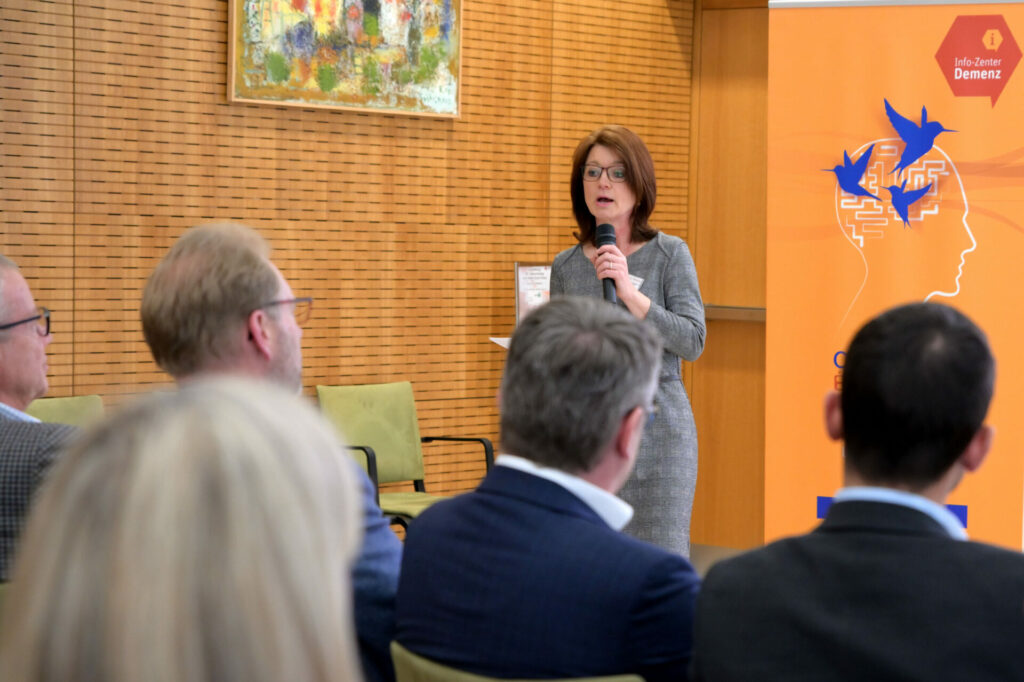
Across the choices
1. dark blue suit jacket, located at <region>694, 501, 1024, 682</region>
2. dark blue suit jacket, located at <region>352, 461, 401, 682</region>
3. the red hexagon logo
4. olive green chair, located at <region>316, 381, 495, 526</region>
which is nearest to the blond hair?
dark blue suit jacket, located at <region>352, 461, 401, 682</region>

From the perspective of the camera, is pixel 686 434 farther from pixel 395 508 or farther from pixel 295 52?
pixel 295 52

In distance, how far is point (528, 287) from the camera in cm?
558

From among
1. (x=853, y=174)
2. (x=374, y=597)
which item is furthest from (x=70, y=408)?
(x=853, y=174)

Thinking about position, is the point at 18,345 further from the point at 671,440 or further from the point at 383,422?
the point at 383,422

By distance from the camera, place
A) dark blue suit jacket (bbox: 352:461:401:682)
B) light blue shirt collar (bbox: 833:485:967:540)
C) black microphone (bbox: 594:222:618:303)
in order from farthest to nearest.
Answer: black microphone (bbox: 594:222:618:303)
dark blue suit jacket (bbox: 352:461:401:682)
light blue shirt collar (bbox: 833:485:967:540)

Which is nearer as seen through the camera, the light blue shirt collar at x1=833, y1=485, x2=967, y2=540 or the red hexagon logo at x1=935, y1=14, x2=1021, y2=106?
the light blue shirt collar at x1=833, y1=485, x2=967, y2=540

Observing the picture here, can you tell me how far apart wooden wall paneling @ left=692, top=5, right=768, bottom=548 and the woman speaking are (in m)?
2.57

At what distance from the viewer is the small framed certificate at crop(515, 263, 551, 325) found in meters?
5.55

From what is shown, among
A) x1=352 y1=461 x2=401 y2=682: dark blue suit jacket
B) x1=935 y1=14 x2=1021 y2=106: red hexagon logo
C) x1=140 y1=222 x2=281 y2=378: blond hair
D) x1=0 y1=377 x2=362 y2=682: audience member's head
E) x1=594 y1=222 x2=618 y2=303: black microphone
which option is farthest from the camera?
x1=935 y1=14 x2=1021 y2=106: red hexagon logo

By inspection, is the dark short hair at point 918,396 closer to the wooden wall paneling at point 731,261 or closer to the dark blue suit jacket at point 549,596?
the dark blue suit jacket at point 549,596

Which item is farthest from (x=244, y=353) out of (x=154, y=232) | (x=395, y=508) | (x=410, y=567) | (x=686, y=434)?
(x=154, y=232)

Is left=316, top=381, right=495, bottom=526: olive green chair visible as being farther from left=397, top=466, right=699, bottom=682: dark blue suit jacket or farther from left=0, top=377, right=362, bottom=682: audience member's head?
left=0, top=377, right=362, bottom=682: audience member's head

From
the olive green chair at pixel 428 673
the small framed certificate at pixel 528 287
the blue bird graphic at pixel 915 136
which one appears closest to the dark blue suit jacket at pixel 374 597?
the olive green chair at pixel 428 673

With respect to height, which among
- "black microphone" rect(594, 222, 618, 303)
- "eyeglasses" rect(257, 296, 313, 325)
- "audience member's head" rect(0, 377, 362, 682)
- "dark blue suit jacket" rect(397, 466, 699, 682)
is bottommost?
"dark blue suit jacket" rect(397, 466, 699, 682)
